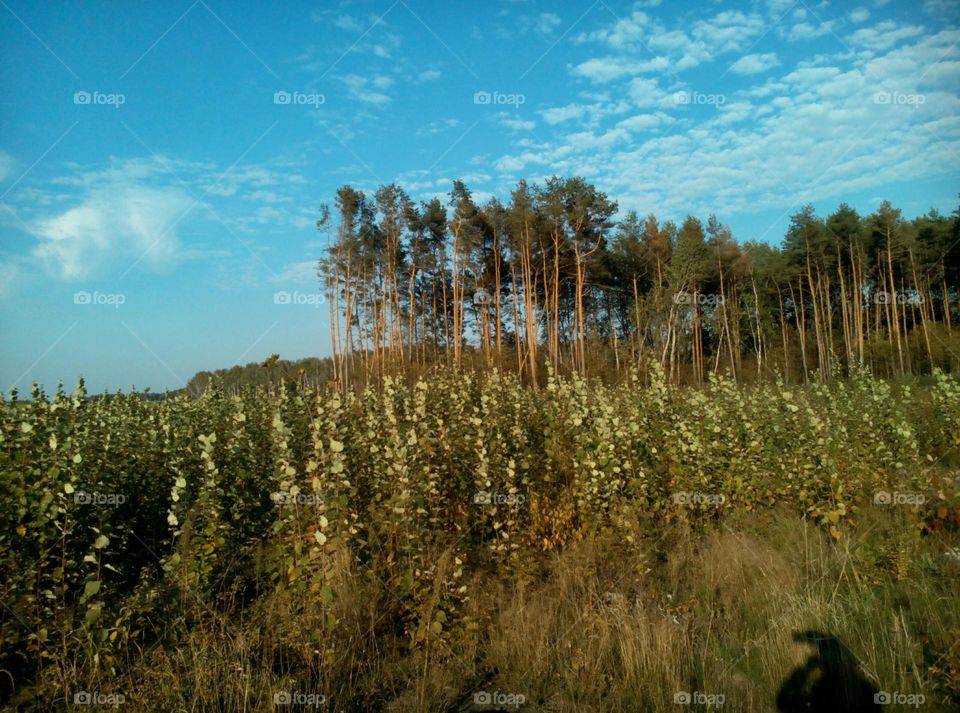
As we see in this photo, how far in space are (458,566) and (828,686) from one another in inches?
117

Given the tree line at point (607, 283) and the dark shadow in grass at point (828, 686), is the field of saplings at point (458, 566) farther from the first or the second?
the tree line at point (607, 283)

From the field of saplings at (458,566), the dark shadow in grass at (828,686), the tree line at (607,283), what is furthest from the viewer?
the tree line at (607,283)

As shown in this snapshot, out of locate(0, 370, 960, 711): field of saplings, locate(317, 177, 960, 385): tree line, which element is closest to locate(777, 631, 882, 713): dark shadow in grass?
locate(0, 370, 960, 711): field of saplings

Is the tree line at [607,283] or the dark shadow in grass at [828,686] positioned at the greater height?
the tree line at [607,283]

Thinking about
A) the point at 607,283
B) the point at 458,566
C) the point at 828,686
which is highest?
the point at 607,283

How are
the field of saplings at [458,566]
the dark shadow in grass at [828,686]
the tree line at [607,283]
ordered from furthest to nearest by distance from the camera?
the tree line at [607,283] < the field of saplings at [458,566] < the dark shadow in grass at [828,686]

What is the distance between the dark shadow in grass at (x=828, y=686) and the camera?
397 centimetres

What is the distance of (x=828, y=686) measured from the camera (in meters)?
4.17

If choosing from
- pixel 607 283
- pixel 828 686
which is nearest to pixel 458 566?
pixel 828 686

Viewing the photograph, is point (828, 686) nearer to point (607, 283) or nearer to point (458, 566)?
point (458, 566)

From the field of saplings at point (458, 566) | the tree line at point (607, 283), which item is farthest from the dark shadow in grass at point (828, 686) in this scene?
the tree line at point (607, 283)

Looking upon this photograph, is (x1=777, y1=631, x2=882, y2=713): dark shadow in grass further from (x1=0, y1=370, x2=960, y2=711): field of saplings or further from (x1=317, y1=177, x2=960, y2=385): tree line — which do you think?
(x1=317, y1=177, x2=960, y2=385): tree line

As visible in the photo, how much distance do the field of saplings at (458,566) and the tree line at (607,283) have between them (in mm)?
20764

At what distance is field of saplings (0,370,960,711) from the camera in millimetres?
4117
